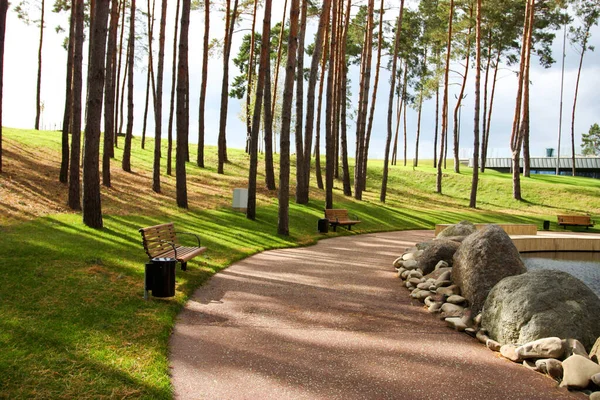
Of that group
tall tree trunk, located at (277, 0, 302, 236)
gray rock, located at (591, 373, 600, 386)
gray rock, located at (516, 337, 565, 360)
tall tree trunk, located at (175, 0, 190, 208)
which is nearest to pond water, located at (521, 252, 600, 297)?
gray rock, located at (516, 337, 565, 360)

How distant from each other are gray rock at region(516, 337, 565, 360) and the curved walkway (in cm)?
21

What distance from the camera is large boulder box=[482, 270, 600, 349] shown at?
5.86 metres

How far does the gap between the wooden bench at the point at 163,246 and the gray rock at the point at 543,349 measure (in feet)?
16.8

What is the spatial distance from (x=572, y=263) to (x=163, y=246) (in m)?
11.1

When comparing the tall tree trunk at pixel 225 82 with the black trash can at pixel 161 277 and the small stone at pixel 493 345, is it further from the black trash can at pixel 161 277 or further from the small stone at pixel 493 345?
the small stone at pixel 493 345

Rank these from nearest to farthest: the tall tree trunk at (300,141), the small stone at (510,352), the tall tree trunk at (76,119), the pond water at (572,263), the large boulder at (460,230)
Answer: the small stone at (510,352) → the pond water at (572,263) → the large boulder at (460,230) → the tall tree trunk at (76,119) → the tall tree trunk at (300,141)

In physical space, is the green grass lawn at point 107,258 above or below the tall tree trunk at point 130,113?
below

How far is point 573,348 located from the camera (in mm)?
5473

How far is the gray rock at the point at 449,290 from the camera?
793cm

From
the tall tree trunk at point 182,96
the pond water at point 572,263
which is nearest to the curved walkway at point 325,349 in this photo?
the pond water at point 572,263

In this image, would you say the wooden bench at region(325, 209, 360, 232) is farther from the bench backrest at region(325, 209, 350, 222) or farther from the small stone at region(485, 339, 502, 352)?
the small stone at region(485, 339, 502, 352)

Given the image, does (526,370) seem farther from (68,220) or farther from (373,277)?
(68,220)

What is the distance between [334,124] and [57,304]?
1931cm

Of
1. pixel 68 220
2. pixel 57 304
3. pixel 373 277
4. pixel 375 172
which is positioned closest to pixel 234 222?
pixel 68 220
